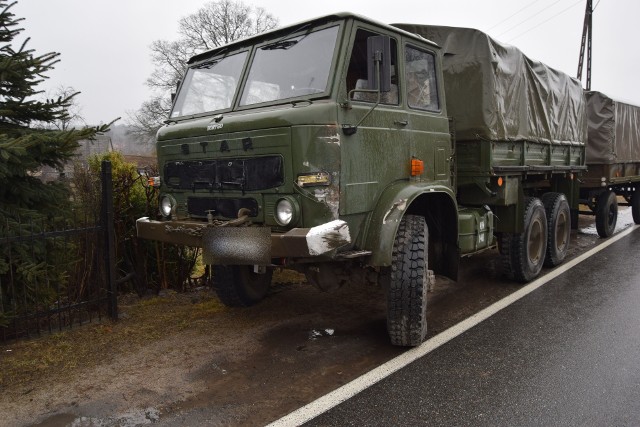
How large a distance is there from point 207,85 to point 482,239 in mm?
3391

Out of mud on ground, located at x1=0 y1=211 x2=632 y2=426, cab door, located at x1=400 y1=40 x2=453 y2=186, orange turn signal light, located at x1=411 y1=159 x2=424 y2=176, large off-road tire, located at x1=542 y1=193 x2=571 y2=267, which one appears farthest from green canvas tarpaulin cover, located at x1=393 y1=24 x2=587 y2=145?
mud on ground, located at x1=0 y1=211 x2=632 y2=426

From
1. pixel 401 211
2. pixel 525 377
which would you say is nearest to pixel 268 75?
pixel 401 211

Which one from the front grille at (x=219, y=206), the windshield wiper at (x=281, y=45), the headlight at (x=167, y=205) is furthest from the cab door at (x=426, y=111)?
the headlight at (x=167, y=205)

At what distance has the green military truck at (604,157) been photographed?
31.0 ft

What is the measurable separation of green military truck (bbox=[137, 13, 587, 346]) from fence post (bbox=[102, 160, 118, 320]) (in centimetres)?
52

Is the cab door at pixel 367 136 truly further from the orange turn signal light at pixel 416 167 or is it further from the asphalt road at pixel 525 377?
the asphalt road at pixel 525 377

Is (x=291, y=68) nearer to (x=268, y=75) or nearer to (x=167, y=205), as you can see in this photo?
(x=268, y=75)

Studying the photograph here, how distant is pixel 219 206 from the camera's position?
4176 millimetres

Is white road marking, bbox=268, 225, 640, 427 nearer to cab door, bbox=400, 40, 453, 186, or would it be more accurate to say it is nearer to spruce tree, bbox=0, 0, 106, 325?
cab door, bbox=400, 40, 453, 186

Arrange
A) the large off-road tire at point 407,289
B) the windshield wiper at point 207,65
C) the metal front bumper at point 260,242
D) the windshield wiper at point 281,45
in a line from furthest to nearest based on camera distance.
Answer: the windshield wiper at point 207,65
the windshield wiper at point 281,45
the large off-road tire at point 407,289
the metal front bumper at point 260,242

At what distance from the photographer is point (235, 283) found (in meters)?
5.20

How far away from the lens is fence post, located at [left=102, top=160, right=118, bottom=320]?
4812 mm

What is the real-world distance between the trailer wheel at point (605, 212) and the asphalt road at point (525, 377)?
4.90 metres

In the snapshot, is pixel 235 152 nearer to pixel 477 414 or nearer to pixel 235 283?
pixel 235 283
